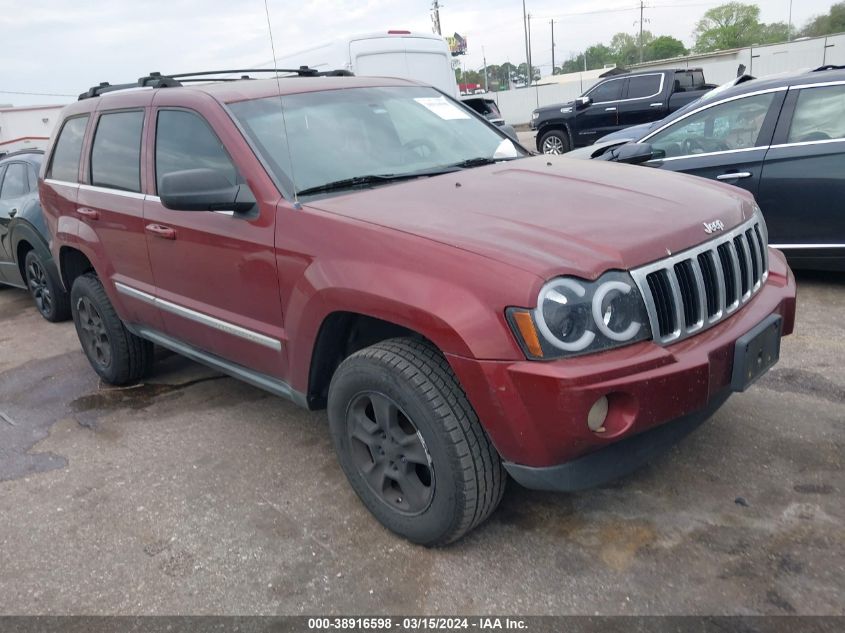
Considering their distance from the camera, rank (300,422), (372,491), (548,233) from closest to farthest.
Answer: (548,233), (372,491), (300,422)

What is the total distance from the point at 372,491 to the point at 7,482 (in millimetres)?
2006

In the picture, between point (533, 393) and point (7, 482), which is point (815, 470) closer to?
point (533, 393)

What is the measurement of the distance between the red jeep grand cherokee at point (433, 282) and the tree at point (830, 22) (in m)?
66.9

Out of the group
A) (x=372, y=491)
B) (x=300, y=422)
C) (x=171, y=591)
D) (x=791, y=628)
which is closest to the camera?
(x=791, y=628)

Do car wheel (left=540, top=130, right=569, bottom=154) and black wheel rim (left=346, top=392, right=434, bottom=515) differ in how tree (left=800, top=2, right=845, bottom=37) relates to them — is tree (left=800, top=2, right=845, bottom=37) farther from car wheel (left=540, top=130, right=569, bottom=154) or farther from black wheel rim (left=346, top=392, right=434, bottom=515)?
black wheel rim (left=346, top=392, right=434, bottom=515)

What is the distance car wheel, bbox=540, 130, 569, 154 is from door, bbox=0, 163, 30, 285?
11066 mm

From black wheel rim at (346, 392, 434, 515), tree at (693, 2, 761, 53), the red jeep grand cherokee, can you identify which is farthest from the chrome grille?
tree at (693, 2, 761, 53)

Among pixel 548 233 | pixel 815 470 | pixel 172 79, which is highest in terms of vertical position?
pixel 172 79

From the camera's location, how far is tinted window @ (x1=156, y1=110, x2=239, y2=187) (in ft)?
11.1

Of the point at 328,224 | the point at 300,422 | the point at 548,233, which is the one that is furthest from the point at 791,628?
the point at 300,422

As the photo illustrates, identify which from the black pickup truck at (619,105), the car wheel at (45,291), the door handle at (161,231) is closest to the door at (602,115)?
the black pickup truck at (619,105)

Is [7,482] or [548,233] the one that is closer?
[548,233]

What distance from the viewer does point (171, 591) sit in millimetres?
2697

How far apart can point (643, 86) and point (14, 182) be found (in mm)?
12047
